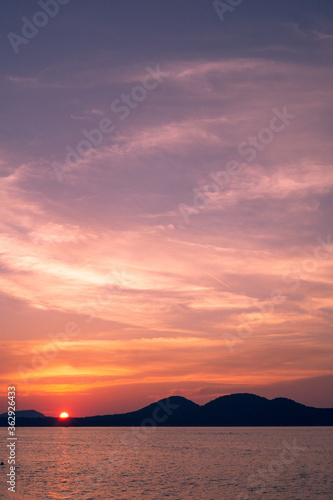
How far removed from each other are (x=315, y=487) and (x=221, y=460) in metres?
56.9

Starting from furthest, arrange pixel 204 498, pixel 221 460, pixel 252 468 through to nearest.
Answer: pixel 221 460
pixel 252 468
pixel 204 498

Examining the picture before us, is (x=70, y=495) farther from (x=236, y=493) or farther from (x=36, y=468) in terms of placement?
(x=36, y=468)

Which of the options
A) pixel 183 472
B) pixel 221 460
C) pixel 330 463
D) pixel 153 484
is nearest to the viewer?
pixel 153 484

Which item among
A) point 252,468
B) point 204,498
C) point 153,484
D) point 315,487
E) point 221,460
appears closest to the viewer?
point 204,498

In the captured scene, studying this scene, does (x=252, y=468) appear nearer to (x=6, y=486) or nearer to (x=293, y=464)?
(x=293, y=464)

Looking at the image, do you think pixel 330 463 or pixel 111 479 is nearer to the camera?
pixel 111 479

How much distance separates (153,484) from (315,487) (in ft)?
92.1

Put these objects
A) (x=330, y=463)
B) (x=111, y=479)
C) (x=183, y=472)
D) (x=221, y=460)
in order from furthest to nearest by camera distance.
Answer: (x=221, y=460) → (x=330, y=463) → (x=183, y=472) → (x=111, y=479)

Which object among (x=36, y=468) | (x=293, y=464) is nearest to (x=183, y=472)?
(x=293, y=464)

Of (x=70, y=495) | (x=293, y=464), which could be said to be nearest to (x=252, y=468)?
(x=293, y=464)

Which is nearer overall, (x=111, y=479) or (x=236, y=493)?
(x=236, y=493)

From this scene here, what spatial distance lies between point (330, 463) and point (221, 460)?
1157 inches

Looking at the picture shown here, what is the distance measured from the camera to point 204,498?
228 feet

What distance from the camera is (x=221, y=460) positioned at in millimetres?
130500
